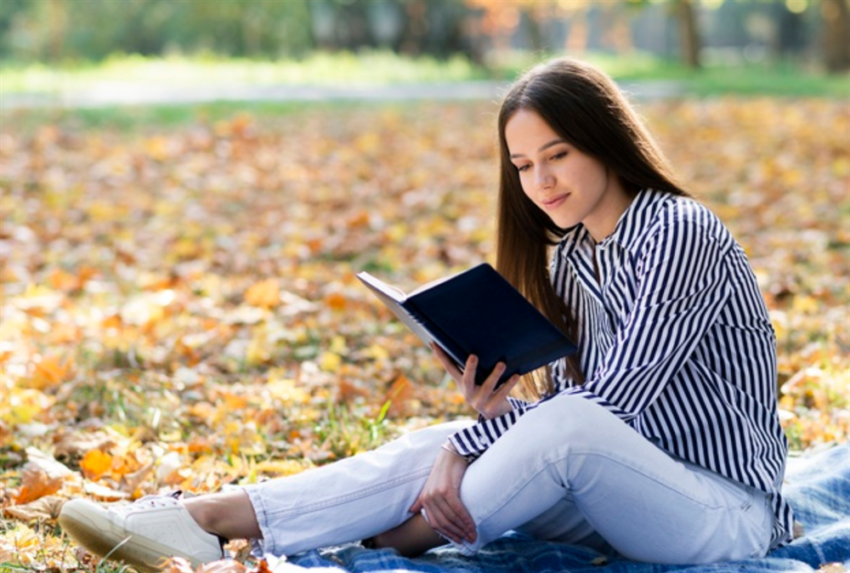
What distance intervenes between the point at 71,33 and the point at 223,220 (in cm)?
1526

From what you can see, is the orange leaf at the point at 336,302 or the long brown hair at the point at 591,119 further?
the orange leaf at the point at 336,302

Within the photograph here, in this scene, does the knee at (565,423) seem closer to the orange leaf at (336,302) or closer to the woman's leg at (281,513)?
the woman's leg at (281,513)

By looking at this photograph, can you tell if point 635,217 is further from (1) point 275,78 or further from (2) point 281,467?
(1) point 275,78

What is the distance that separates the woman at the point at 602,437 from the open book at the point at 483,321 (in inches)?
1.9

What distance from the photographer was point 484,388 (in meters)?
2.68

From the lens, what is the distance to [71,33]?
2125 cm

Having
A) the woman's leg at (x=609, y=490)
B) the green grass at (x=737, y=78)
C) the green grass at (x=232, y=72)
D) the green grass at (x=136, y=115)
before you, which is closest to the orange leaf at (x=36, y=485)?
the woman's leg at (x=609, y=490)

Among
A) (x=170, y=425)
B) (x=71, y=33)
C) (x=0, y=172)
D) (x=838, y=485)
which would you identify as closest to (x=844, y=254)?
(x=838, y=485)

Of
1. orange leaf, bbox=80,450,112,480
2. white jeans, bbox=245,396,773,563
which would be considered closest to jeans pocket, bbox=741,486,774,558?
white jeans, bbox=245,396,773,563

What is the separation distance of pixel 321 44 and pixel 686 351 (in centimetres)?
2200

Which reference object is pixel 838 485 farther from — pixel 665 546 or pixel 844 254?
pixel 844 254

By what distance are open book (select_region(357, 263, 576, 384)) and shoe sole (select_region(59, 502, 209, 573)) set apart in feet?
2.33

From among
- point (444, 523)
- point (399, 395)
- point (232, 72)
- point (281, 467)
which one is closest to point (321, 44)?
point (232, 72)

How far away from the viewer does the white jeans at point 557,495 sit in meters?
2.48
